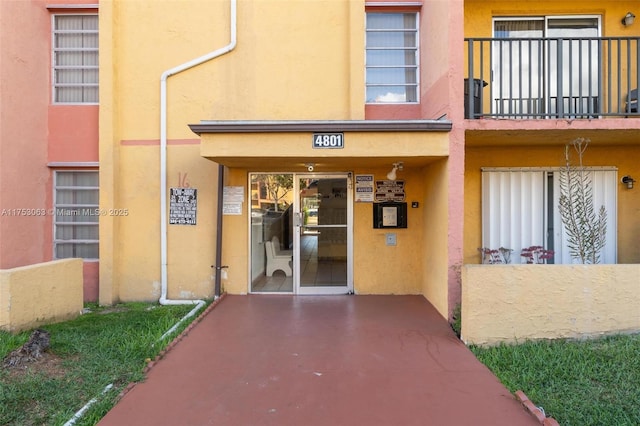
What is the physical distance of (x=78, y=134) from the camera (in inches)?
279

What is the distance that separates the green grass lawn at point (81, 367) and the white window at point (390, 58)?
5.41m

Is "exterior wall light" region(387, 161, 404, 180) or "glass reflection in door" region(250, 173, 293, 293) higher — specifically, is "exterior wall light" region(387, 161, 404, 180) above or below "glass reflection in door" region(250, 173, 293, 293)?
above

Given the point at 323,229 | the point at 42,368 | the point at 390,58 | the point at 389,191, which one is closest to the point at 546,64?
the point at 390,58

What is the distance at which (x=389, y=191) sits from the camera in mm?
7000

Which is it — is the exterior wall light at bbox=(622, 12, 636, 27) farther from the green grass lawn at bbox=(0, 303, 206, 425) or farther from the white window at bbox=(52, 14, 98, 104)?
the white window at bbox=(52, 14, 98, 104)

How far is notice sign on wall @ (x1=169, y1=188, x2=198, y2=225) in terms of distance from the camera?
695 cm

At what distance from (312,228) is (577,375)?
4576 millimetres

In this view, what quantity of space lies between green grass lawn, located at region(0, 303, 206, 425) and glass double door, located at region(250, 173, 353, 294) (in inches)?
86.2

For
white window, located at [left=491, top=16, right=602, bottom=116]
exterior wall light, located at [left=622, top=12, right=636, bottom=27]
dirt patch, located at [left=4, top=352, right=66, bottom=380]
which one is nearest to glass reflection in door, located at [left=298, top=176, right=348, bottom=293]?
white window, located at [left=491, top=16, right=602, bottom=116]

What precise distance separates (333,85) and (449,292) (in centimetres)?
424

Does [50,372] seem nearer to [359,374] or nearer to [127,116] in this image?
[359,374]

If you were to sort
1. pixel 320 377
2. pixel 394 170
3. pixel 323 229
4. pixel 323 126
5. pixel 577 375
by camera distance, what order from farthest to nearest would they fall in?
pixel 323 229 → pixel 394 170 → pixel 323 126 → pixel 320 377 → pixel 577 375

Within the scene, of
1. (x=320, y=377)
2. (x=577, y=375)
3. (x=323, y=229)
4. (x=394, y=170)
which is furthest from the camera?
(x=323, y=229)

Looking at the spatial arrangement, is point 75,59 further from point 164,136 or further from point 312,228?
point 312,228
